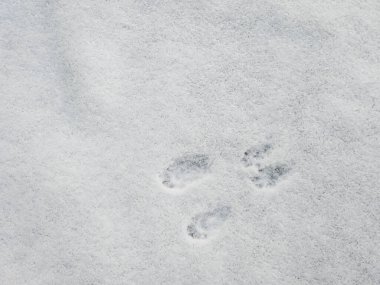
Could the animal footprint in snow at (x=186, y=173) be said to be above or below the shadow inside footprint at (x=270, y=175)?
below

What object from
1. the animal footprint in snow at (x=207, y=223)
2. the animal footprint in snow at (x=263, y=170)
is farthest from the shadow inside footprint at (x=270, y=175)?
the animal footprint in snow at (x=207, y=223)

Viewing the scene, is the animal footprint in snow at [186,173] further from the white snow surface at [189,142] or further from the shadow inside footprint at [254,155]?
the shadow inside footprint at [254,155]

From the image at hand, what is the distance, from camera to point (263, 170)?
1.25m

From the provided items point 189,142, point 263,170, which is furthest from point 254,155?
point 189,142

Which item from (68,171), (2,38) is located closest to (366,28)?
(68,171)

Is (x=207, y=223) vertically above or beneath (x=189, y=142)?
beneath

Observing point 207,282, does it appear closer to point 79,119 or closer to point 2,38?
point 79,119

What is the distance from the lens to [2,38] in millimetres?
1288

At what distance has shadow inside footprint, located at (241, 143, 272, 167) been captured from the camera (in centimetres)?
125

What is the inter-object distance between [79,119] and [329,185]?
87cm

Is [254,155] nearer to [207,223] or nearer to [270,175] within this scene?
[270,175]

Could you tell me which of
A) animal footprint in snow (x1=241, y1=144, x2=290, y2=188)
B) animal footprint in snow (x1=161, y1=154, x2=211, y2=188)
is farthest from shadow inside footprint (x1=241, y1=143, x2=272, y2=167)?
animal footprint in snow (x1=161, y1=154, x2=211, y2=188)

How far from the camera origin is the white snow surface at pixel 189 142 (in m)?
1.25

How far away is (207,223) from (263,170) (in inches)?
10.1
